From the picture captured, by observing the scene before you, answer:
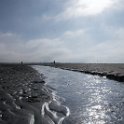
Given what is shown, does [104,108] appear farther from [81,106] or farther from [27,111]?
[27,111]

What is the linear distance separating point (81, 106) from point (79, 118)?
4.06 m

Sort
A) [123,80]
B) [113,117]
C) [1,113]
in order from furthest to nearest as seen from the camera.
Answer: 1. [123,80]
2. [113,117]
3. [1,113]

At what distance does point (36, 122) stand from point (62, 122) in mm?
1522

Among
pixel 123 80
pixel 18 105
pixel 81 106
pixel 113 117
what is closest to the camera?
pixel 113 117

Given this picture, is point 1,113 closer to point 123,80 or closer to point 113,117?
point 113,117

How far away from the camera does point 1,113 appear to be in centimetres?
1367

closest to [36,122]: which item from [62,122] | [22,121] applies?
[22,121]

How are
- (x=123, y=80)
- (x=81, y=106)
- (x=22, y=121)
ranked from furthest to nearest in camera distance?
(x=123, y=80) < (x=81, y=106) < (x=22, y=121)

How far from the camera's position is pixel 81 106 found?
18312 millimetres

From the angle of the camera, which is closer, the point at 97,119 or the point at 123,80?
the point at 97,119

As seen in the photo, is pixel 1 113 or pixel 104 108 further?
pixel 104 108

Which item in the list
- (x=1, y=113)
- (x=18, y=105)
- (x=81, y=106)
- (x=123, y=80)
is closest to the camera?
(x=1, y=113)

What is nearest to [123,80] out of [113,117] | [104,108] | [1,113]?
[104,108]

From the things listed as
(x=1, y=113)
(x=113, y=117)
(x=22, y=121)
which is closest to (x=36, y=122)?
(x=22, y=121)
